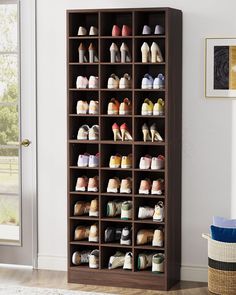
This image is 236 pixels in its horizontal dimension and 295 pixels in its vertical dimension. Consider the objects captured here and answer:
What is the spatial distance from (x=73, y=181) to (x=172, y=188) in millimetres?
737

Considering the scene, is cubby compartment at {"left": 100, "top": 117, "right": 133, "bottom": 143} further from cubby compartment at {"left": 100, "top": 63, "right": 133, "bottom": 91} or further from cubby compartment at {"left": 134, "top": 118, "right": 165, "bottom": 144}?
cubby compartment at {"left": 100, "top": 63, "right": 133, "bottom": 91}

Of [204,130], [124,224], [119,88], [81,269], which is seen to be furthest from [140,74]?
[81,269]

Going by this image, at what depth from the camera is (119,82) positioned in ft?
17.1

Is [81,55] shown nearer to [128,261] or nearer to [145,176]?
[145,176]

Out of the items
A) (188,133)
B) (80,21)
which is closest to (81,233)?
(188,133)

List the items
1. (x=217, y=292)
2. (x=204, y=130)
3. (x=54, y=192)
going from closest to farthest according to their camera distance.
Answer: (x=217, y=292) → (x=204, y=130) → (x=54, y=192)

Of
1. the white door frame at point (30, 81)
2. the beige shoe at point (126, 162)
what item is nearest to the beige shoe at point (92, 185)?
the beige shoe at point (126, 162)

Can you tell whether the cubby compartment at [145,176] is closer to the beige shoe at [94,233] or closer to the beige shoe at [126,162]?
the beige shoe at [126,162]

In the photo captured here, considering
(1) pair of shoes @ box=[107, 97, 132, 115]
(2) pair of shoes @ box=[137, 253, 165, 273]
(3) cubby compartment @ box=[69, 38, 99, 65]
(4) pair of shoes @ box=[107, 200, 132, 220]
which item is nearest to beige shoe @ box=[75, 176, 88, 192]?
(4) pair of shoes @ box=[107, 200, 132, 220]

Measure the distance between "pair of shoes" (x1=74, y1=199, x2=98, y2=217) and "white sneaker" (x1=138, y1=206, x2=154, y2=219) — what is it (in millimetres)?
328

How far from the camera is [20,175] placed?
5684mm

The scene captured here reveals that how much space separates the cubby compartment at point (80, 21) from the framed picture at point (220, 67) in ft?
2.78

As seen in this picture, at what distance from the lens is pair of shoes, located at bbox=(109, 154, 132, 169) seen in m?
5.20

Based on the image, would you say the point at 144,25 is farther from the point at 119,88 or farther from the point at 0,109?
the point at 0,109
